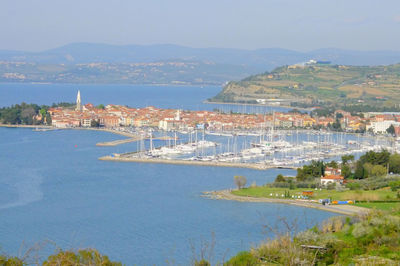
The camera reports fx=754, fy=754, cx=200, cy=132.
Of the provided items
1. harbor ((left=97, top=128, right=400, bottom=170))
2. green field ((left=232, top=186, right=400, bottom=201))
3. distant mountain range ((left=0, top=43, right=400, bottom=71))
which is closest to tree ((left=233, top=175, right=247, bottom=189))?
green field ((left=232, top=186, right=400, bottom=201))

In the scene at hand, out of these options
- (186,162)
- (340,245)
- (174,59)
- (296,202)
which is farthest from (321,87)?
(174,59)

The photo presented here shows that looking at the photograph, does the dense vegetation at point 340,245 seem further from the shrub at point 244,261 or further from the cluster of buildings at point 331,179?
the cluster of buildings at point 331,179

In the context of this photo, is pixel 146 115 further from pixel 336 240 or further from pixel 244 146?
pixel 336 240

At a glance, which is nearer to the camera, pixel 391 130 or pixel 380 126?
pixel 391 130

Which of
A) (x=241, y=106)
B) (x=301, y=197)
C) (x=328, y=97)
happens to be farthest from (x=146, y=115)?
(x=301, y=197)

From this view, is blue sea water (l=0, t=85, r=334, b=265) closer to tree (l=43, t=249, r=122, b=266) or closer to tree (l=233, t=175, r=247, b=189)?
tree (l=233, t=175, r=247, b=189)

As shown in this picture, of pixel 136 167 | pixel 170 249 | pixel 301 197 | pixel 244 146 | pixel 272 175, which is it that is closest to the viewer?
pixel 170 249

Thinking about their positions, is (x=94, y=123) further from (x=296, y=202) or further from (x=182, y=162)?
(x=296, y=202)
